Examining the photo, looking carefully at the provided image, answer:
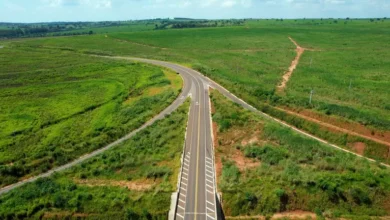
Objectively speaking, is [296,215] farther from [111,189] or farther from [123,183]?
[111,189]

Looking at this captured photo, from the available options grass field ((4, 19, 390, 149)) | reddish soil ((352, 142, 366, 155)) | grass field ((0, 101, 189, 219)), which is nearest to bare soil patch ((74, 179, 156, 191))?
grass field ((0, 101, 189, 219))

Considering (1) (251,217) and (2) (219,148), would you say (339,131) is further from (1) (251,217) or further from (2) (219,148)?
(1) (251,217)

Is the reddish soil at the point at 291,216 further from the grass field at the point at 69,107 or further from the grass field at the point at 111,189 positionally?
the grass field at the point at 69,107

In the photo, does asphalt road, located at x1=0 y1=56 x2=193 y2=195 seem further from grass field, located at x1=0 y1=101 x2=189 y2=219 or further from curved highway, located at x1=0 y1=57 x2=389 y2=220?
grass field, located at x1=0 y1=101 x2=189 y2=219

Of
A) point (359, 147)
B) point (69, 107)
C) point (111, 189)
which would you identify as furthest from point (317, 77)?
point (111, 189)

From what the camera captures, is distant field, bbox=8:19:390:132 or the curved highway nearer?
the curved highway

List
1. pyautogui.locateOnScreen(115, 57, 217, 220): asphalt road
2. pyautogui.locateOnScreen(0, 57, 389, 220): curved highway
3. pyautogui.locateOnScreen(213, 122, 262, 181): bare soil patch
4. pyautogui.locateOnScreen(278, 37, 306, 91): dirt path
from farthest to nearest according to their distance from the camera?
pyautogui.locateOnScreen(278, 37, 306, 91): dirt path, pyautogui.locateOnScreen(213, 122, 262, 181): bare soil patch, pyautogui.locateOnScreen(0, 57, 389, 220): curved highway, pyautogui.locateOnScreen(115, 57, 217, 220): asphalt road

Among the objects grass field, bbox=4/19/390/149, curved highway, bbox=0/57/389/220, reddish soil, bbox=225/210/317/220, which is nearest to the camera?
curved highway, bbox=0/57/389/220

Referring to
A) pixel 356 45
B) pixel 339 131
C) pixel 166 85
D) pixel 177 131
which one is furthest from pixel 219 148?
pixel 356 45
